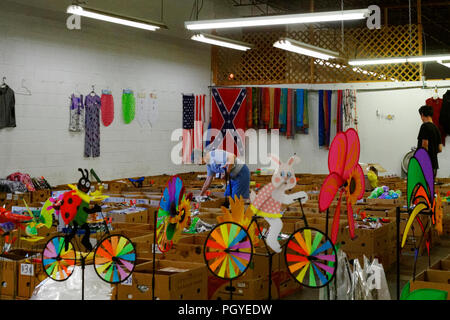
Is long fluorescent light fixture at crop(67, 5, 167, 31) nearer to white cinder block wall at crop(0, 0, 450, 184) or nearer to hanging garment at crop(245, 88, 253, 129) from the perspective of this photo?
white cinder block wall at crop(0, 0, 450, 184)

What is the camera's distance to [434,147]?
19.0ft

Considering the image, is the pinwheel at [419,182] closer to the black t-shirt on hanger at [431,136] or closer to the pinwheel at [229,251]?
the pinwheel at [229,251]

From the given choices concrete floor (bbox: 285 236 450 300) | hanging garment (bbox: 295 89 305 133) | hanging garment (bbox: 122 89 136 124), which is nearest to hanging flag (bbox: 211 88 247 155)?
hanging garment (bbox: 295 89 305 133)

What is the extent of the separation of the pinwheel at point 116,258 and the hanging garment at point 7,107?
555 cm

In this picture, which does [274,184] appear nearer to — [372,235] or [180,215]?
[180,215]

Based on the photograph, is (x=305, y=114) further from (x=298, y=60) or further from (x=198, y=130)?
(x=198, y=130)

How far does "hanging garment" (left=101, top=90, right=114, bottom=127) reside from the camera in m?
9.82

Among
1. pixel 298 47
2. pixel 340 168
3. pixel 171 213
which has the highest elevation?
pixel 298 47

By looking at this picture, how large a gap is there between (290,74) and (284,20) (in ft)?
18.9

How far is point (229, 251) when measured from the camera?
9.50ft

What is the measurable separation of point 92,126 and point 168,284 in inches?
265

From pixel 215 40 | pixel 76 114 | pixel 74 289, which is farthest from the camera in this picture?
pixel 76 114

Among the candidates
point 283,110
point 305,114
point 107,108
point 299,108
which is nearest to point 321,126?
point 305,114

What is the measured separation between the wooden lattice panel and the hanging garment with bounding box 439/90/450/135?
2.70ft
